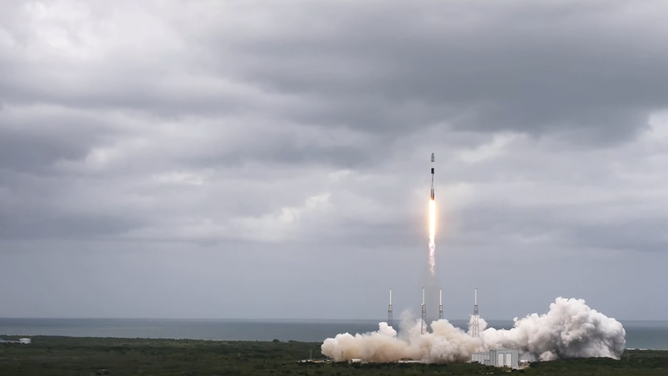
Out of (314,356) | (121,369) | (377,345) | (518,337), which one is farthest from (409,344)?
(121,369)

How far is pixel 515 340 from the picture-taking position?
14575 centimetres

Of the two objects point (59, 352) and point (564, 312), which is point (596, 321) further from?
point (59, 352)

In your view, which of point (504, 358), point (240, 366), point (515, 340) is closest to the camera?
point (504, 358)

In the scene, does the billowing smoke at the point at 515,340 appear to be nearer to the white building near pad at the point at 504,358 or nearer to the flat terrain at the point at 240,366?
the flat terrain at the point at 240,366

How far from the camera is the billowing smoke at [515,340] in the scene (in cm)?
14075

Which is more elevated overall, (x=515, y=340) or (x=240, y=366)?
(x=515, y=340)

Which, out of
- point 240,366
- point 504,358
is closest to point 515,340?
point 504,358

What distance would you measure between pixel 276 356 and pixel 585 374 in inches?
2744

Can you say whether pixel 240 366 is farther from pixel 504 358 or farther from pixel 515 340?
pixel 515 340

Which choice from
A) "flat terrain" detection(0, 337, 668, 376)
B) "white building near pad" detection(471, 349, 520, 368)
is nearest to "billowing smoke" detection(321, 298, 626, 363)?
"flat terrain" detection(0, 337, 668, 376)

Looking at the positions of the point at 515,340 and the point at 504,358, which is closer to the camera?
the point at 504,358

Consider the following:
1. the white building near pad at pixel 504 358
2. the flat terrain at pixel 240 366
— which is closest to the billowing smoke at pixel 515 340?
the flat terrain at pixel 240 366

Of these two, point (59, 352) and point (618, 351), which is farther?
point (59, 352)

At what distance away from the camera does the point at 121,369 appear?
133 metres
